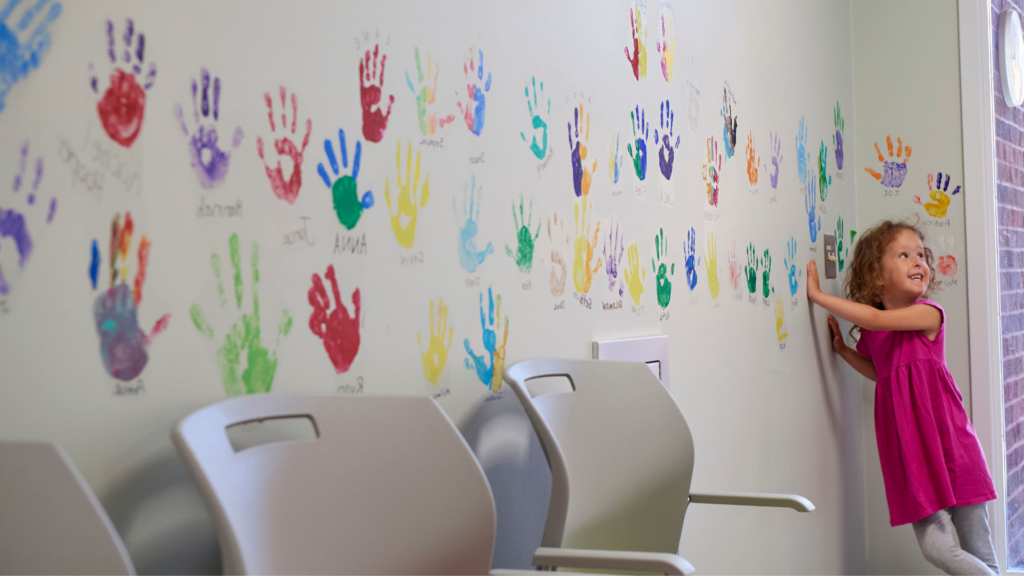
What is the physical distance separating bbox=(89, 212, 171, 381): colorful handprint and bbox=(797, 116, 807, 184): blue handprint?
221cm

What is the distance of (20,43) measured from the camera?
0.74 metres

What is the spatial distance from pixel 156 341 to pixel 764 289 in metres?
1.83

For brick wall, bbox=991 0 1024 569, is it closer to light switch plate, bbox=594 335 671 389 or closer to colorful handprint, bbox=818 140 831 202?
colorful handprint, bbox=818 140 831 202

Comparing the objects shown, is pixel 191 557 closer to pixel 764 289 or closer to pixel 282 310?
pixel 282 310

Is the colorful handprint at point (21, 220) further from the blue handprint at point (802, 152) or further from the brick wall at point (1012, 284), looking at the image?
the brick wall at point (1012, 284)

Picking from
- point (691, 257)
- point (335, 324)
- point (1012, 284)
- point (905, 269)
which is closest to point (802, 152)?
point (905, 269)

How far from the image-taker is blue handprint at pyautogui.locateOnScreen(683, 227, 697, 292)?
1868 millimetres

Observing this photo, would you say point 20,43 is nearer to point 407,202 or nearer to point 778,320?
point 407,202

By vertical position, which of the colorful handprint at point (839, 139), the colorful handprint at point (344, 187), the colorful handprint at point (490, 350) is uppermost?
the colorful handprint at point (839, 139)

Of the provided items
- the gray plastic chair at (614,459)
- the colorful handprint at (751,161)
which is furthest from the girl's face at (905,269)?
the gray plastic chair at (614,459)

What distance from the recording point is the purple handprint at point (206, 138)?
2.90ft

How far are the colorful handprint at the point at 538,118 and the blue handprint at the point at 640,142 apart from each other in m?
0.31

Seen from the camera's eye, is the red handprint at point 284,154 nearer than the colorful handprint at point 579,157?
Yes

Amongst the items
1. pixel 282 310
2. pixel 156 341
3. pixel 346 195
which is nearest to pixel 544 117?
pixel 346 195
